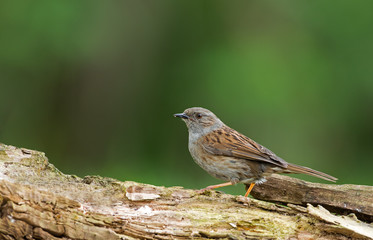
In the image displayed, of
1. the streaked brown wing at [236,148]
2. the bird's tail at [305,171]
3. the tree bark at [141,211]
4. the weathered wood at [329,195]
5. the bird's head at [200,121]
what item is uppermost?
the bird's head at [200,121]

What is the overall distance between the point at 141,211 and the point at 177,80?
5.25 m

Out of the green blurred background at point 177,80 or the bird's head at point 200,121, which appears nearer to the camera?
the bird's head at point 200,121

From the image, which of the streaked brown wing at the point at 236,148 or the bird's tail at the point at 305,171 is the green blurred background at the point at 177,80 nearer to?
the streaked brown wing at the point at 236,148

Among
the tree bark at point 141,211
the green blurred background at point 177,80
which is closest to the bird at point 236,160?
the tree bark at point 141,211

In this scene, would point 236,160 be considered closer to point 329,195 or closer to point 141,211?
point 329,195

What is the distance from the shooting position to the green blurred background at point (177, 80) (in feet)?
27.9

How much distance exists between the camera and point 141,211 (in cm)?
407

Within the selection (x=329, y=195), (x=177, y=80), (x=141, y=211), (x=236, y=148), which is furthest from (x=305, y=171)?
(x=177, y=80)

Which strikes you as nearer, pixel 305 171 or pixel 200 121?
pixel 305 171

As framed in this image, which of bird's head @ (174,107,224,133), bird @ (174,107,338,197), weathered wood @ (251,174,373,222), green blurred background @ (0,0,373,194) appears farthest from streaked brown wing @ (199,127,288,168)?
green blurred background @ (0,0,373,194)

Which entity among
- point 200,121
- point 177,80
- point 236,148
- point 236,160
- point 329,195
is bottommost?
point 329,195

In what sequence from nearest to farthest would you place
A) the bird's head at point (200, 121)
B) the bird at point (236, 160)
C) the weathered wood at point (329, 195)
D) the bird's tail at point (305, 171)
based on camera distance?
the weathered wood at point (329, 195), the bird's tail at point (305, 171), the bird at point (236, 160), the bird's head at point (200, 121)

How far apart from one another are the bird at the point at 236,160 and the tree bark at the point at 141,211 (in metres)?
0.86

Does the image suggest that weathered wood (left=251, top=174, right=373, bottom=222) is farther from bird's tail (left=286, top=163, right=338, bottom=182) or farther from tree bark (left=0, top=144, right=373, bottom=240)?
bird's tail (left=286, top=163, right=338, bottom=182)
